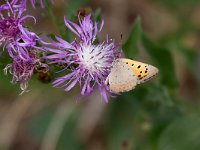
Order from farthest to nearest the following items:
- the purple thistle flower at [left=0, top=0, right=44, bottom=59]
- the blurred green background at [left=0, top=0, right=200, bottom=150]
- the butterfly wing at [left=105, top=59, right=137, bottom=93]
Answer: the blurred green background at [left=0, top=0, right=200, bottom=150], the purple thistle flower at [left=0, top=0, right=44, bottom=59], the butterfly wing at [left=105, top=59, right=137, bottom=93]

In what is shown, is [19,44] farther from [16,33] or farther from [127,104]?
[127,104]

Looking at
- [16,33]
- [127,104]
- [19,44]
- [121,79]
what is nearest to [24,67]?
[19,44]

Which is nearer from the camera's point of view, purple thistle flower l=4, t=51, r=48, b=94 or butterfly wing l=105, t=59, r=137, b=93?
butterfly wing l=105, t=59, r=137, b=93

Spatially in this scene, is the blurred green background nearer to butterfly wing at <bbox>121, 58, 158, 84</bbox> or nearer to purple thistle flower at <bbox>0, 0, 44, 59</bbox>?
purple thistle flower at <bbox>0, 0, 44, 59</bbox>

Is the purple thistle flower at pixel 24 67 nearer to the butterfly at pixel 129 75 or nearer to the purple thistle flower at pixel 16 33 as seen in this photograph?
the purple thistle flower at pixel 16 33

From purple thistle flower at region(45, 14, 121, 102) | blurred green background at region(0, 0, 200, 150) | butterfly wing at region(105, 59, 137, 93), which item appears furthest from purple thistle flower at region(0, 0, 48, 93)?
blurred green background at region(0, 0, 200, 150)

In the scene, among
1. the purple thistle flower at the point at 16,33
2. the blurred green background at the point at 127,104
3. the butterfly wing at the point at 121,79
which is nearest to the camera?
the butterfly wing at the point at 121,79

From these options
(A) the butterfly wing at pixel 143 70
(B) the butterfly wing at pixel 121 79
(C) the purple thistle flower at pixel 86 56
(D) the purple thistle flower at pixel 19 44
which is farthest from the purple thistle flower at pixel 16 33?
(A) the butterfly wing at pixel 143 70

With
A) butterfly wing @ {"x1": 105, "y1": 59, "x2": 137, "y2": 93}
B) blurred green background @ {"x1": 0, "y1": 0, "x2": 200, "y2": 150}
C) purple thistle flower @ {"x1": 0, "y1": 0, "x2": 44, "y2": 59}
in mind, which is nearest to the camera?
butterfly wing @ {"x1": 105, "y1": 59, "x2": 137, "y2": 93}
